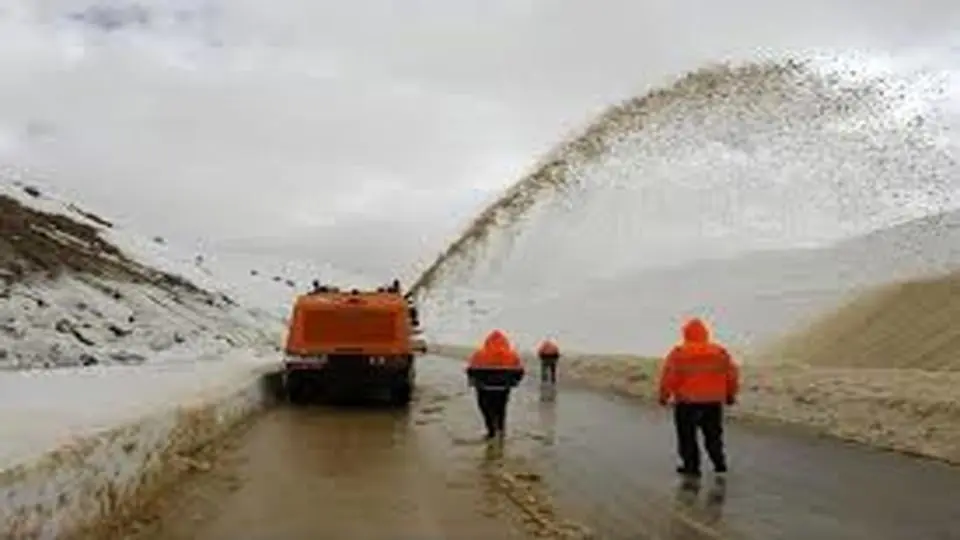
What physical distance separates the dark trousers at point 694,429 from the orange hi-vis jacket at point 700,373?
9 centimetres

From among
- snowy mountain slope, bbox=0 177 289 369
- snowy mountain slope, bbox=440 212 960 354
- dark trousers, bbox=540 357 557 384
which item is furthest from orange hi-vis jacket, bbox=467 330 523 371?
snowy mountain slope, bbox=440 212 960 354

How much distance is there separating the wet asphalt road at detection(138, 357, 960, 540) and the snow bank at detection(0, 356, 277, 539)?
0.51 m

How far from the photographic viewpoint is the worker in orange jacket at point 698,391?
57.1ft

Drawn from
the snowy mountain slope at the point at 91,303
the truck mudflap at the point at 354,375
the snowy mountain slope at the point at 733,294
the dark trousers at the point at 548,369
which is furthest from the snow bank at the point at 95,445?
the snowy mountain slope at the point at 733,294

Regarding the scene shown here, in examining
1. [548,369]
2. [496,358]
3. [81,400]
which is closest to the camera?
[81,400]

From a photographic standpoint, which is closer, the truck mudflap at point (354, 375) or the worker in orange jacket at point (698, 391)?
the worker in orange jacket at point (698, 391)

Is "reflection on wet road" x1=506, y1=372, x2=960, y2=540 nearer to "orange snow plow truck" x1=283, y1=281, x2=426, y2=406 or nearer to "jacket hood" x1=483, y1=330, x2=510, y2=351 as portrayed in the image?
"jacket hood" x1=483, y1=330, x2=510, y2=351

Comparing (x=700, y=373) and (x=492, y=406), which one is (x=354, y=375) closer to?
(x=492, y=406)

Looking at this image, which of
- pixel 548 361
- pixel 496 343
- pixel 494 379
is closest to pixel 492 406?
pixel 494 379

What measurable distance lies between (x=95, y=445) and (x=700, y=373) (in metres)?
7.94

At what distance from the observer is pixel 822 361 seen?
41.7 metres

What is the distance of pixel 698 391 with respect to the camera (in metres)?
17.4

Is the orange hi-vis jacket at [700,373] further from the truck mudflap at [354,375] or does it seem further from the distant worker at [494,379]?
the truck mudflap at [354,375]

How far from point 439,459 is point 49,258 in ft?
166
